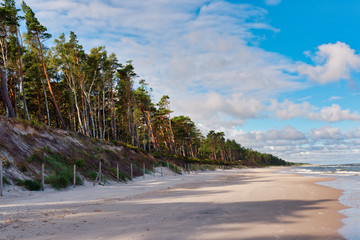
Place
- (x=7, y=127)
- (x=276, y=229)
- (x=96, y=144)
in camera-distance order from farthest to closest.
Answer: (x=96, y=144)
(x=7, y=127)
(x=276, y=229)

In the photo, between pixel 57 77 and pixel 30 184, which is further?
pixel 57 77

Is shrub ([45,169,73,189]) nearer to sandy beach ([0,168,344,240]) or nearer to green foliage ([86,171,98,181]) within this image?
green foliage ([86,171,98,181])

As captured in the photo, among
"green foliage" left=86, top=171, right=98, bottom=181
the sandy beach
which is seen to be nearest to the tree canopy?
"green foliage" left=86, top=171, right=98, bottom=181

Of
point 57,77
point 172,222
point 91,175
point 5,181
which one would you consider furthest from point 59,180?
point 57,77

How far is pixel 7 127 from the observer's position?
1858cm

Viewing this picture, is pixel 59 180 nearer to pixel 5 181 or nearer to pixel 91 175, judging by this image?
pixel 5 181

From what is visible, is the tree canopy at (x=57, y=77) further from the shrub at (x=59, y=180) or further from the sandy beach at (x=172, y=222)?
the sandy beach at (x=172, y=222)

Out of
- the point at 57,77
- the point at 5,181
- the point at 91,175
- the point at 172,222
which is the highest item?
the point at 57,77

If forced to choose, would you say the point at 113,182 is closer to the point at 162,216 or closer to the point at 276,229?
A: the point at 162,216

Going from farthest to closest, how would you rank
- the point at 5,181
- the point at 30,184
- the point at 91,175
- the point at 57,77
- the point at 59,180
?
the point at 57,77
the point at 91,175
the point at 59,180
the point at 30,184
the point at 5,181

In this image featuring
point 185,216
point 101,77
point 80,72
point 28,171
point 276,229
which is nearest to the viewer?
point 276,229

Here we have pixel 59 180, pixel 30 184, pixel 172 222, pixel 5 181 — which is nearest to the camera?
pixel 172 222

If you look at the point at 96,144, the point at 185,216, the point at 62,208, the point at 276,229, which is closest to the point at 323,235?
the point at 276,229

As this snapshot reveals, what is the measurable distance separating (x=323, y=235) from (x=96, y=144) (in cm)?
2738
